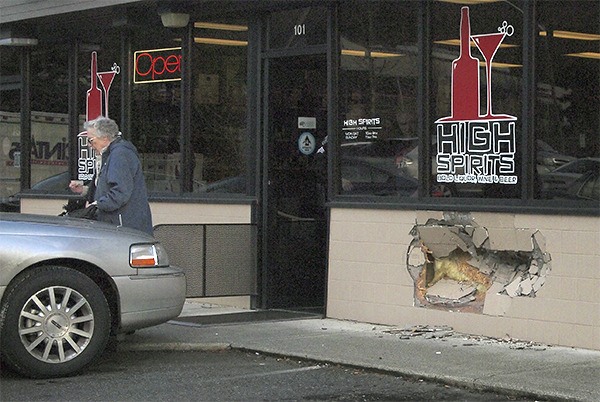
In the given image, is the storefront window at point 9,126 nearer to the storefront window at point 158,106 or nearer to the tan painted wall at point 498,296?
the storefront window at point 158,106

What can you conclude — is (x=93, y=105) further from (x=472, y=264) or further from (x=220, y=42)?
(x=472, y=264)

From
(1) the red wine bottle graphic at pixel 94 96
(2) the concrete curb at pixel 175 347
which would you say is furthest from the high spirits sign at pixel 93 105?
(2) the concrete curb at pixel 175 347

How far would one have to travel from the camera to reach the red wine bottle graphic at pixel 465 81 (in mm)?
9812

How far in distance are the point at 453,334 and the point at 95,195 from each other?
3.41 m

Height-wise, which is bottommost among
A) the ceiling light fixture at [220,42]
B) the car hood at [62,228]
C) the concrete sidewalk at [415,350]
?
the concrete sidewalk at [415,350]

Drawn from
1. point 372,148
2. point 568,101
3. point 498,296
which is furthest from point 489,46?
point 498,296

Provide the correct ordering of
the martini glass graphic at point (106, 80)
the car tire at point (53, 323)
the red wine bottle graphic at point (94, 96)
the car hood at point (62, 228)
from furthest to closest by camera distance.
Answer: the red wine bottle graphic at point (94, 96)
the martini glass graphic at point (106, 80)
the car hood at point (62, 228)
the car tire at point (53, 323)

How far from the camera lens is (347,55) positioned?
11016 mm

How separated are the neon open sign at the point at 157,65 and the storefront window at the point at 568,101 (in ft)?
16.3

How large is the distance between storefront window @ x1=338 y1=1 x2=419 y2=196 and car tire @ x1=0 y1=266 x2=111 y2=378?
3.46 m

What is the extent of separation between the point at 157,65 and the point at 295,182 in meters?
2.52

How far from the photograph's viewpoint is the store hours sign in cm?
955

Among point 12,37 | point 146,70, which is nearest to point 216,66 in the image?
point 146,70

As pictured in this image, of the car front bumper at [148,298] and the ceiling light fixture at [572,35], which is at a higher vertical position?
the ceiling light fixture at [572,35]
